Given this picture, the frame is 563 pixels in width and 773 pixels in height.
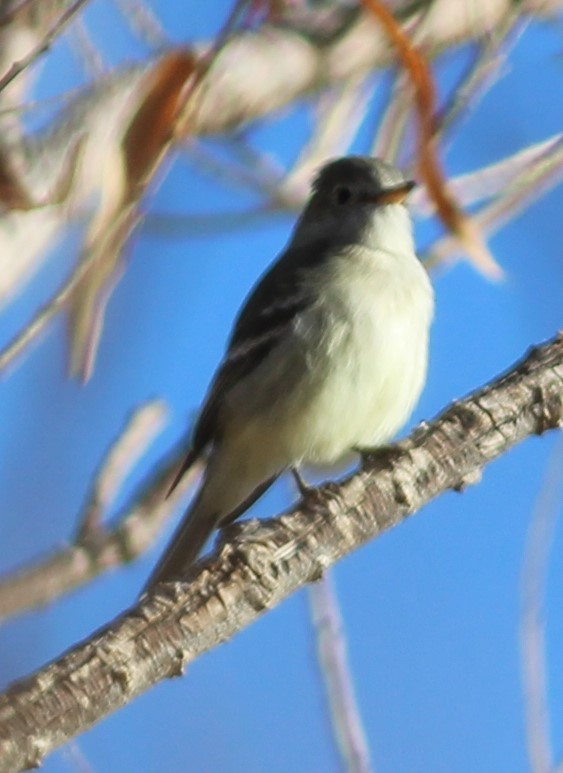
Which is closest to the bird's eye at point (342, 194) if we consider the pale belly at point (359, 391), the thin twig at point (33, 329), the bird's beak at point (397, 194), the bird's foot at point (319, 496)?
the bird's beak at point (397, 194)

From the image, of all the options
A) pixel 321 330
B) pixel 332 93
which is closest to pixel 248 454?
pixel 321 330

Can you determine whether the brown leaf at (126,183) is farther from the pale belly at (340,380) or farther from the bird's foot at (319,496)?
the pale belly at (340,380)

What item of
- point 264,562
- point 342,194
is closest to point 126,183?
point 264,562

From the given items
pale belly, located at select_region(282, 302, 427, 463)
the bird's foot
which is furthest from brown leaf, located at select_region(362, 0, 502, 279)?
pale belly, located at select_region(282, 302, 427, 463)

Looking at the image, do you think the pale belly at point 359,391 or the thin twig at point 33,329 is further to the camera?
the pale belly at point 359,391

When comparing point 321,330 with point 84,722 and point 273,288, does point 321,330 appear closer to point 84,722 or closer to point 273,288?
point 273,288

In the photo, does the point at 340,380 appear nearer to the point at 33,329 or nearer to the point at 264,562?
the point at 264,562

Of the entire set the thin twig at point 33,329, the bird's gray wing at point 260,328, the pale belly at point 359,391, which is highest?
the bird's gray wing at point 260,328
